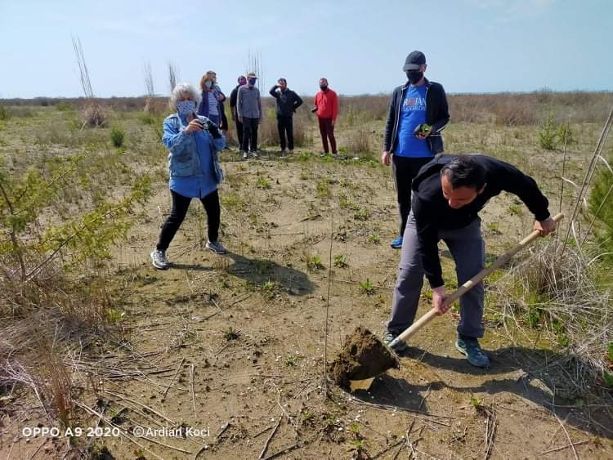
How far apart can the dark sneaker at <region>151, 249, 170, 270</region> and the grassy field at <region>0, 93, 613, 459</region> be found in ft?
0.28

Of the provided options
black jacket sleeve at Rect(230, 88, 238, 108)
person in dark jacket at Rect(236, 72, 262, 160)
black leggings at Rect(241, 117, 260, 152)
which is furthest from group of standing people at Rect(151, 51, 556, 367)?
black jacket sleeve at Rect(230, 88, 238, 108)

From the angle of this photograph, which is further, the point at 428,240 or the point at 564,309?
the point at 564,309

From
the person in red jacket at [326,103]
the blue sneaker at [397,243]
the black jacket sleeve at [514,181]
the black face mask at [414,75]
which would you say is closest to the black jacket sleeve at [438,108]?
the black face mask at [414,75]

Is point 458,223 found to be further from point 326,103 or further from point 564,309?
point 326,103

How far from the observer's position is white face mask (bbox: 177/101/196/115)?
3715 mm

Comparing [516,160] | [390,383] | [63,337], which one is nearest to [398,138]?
[390,383]

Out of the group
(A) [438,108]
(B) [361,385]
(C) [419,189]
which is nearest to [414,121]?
(A) [438,108]

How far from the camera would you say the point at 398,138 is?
405 cm

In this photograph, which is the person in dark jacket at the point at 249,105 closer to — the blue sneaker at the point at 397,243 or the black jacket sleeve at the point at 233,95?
the black jacket sleeve at the point at 233,95

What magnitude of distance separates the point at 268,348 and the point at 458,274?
1383mm

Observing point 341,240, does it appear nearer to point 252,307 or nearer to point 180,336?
point 252,307

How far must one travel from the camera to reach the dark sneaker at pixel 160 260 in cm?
408

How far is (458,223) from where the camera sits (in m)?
2.56

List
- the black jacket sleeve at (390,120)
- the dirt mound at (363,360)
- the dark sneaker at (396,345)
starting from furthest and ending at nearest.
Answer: the black jacket sleeve at (390,120) < the dark sneaker at (396,345) < the dirt mound at (363,360)
